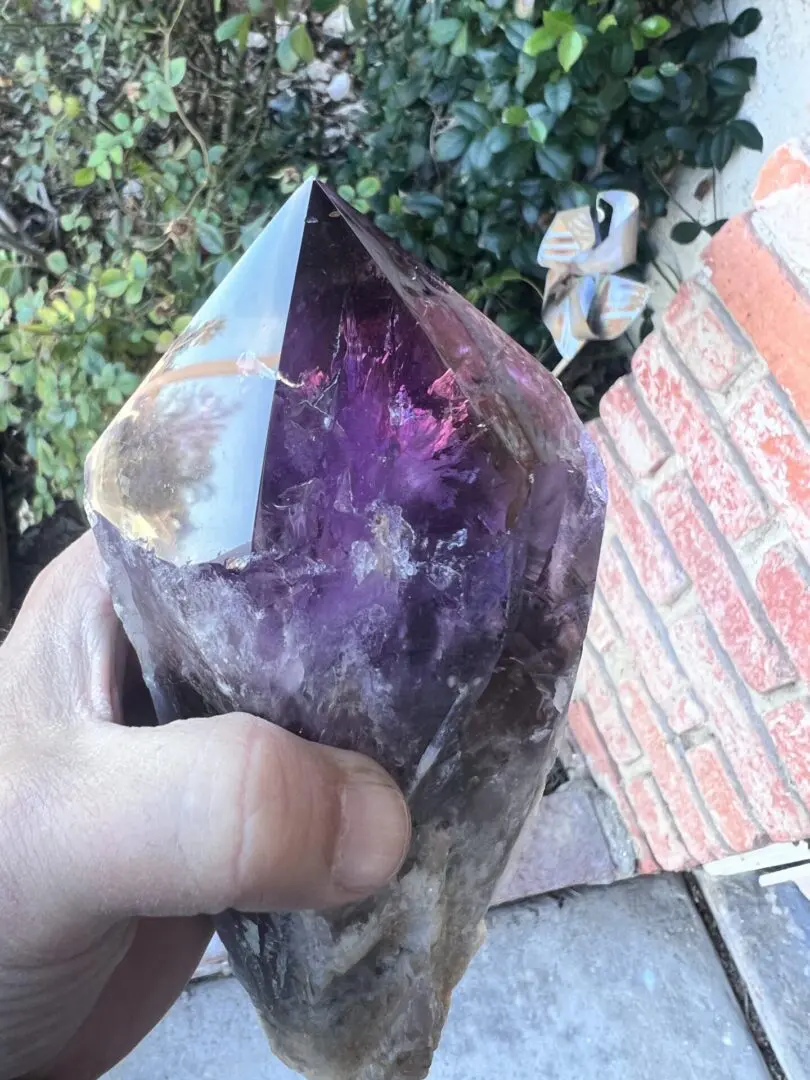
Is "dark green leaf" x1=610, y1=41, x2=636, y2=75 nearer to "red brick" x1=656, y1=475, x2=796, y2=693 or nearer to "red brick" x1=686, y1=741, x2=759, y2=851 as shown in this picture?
"red brick" x1=656, y1=475, x2=796, y2=693

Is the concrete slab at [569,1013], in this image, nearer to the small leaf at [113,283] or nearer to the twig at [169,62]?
the small leaf at [113,283]

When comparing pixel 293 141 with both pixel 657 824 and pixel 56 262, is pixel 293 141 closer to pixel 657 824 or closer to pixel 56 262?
pixel 56 262

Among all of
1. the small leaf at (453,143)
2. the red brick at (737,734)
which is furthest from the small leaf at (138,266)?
the red brick at (737,734)

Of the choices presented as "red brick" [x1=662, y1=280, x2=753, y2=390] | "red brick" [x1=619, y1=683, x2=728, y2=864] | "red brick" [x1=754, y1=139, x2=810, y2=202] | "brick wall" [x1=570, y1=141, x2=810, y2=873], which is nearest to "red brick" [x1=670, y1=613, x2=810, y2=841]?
"brick wall" [x1=570, y1=141, x2=810, y2=873]

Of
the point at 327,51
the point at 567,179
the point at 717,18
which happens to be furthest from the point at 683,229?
the point at 327,51

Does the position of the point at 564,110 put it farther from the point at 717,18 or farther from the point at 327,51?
the point at 327,51

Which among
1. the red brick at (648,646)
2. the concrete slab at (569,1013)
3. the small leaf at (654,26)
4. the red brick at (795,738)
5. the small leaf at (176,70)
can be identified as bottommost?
the concrete slab at (569,1013)
